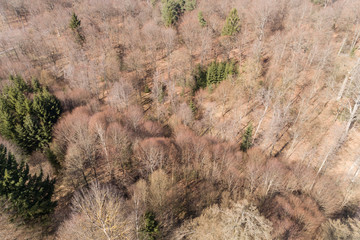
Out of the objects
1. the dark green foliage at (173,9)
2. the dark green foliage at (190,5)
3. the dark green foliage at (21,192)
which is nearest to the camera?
the dark green foliage at (21,192)

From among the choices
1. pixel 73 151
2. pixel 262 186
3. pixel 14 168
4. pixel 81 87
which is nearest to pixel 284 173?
pixel 262 186

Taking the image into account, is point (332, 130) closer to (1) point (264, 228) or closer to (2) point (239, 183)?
(2) point (239, 183)

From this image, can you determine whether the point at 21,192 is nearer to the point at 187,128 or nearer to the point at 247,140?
the point at 187,128

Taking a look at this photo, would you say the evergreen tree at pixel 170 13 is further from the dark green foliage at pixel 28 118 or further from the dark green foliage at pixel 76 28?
the dark green foliage at pixel 28 118

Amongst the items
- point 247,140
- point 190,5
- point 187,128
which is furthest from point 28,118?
point 190,5

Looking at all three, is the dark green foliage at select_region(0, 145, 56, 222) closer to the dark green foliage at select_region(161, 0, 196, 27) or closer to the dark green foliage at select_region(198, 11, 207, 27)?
the dark green foliage at select_region(198, 11, 207, 27)

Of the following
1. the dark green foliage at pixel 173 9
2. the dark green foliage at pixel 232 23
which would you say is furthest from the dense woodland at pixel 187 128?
the dark green foliage at pixel 173 9

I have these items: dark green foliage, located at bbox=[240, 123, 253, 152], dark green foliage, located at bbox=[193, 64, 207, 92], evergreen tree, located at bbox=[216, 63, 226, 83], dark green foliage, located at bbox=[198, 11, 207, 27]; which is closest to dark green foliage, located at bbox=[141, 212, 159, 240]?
dark green foliage, located at bbox=[240, 123, 253, 152]
